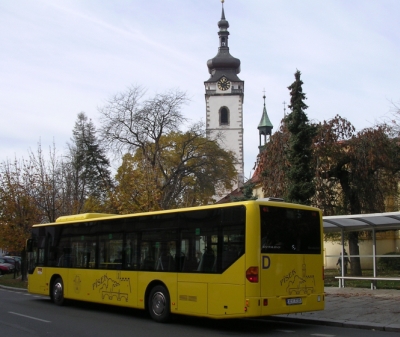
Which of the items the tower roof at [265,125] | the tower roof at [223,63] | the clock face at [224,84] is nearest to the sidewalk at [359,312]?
the clock face at [224,84]

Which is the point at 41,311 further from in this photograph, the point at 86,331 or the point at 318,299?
the point at 318,299

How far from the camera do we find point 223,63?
92125mm

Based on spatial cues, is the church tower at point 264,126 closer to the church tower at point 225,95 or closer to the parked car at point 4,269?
the church tower at point 225,95

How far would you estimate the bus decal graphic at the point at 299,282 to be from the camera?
12086mm

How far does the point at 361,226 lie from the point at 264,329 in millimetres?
9331

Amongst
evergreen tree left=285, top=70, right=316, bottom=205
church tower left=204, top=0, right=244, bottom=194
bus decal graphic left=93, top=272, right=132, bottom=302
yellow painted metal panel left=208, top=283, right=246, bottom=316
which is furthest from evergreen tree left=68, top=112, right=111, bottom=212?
church tower left=204, top=0, right=244, bottom=194

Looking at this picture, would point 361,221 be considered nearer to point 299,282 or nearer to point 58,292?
point 299,282

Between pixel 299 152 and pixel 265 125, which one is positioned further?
pixel 265 125

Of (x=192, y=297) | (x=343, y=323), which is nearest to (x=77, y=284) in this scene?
(x=192, y=297)

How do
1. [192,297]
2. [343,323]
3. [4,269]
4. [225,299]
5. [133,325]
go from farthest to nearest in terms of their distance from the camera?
[4,269] < [133,325] < [343,323] < [192,297] < [225,299]

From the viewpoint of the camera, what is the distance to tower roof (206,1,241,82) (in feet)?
302

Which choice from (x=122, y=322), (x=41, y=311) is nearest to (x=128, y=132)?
(x=41, y=311)

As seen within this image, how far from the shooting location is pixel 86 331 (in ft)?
39.6

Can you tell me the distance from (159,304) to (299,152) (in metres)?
16.6
